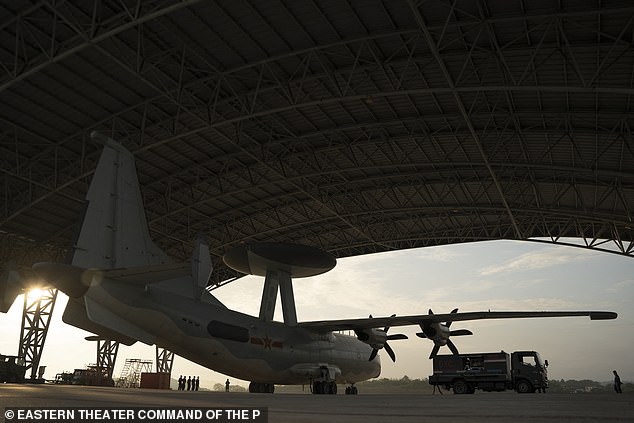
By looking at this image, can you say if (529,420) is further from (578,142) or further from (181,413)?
(578,142)

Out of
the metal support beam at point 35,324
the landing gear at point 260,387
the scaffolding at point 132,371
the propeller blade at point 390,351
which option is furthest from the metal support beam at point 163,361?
the propeller blade at point 390,351

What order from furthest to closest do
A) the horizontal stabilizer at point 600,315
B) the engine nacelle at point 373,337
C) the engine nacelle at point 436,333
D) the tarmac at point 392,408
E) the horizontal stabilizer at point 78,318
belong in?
the engine nacelle at point 373,337, the engine nacelle at point 436,333, the horizontal stabilizer at point 600,315, the horizontal stabilizer at point 78,318, the tarmac at point 392,408

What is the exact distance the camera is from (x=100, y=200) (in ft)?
53.0

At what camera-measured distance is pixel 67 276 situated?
1474 centimetres

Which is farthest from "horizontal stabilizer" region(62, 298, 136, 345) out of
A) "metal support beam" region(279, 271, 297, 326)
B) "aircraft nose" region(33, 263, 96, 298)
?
"metal support beam" region(279, 271, 297, 326)

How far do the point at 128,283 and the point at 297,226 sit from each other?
89.4ft

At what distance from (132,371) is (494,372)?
37885 mm

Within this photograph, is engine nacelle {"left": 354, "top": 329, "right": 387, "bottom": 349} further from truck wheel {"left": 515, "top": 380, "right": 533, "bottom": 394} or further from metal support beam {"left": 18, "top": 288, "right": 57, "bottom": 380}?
metal support beam {"left": 18, "top": 288, "right": 57, "bottom": 380}

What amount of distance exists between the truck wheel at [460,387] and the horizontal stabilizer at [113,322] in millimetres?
18850

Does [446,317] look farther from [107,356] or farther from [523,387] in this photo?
[107,356]

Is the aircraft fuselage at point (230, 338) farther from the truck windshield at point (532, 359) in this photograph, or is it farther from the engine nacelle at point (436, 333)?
the truck windshield at point (532, 359)

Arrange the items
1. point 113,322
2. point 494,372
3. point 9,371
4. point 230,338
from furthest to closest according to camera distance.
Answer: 1. point 9,371
2. point 494,372
3. point 230,338
4. point 113,322

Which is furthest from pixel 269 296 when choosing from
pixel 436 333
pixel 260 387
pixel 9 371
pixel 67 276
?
pixel 9 371

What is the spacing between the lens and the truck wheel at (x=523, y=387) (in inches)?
1150
